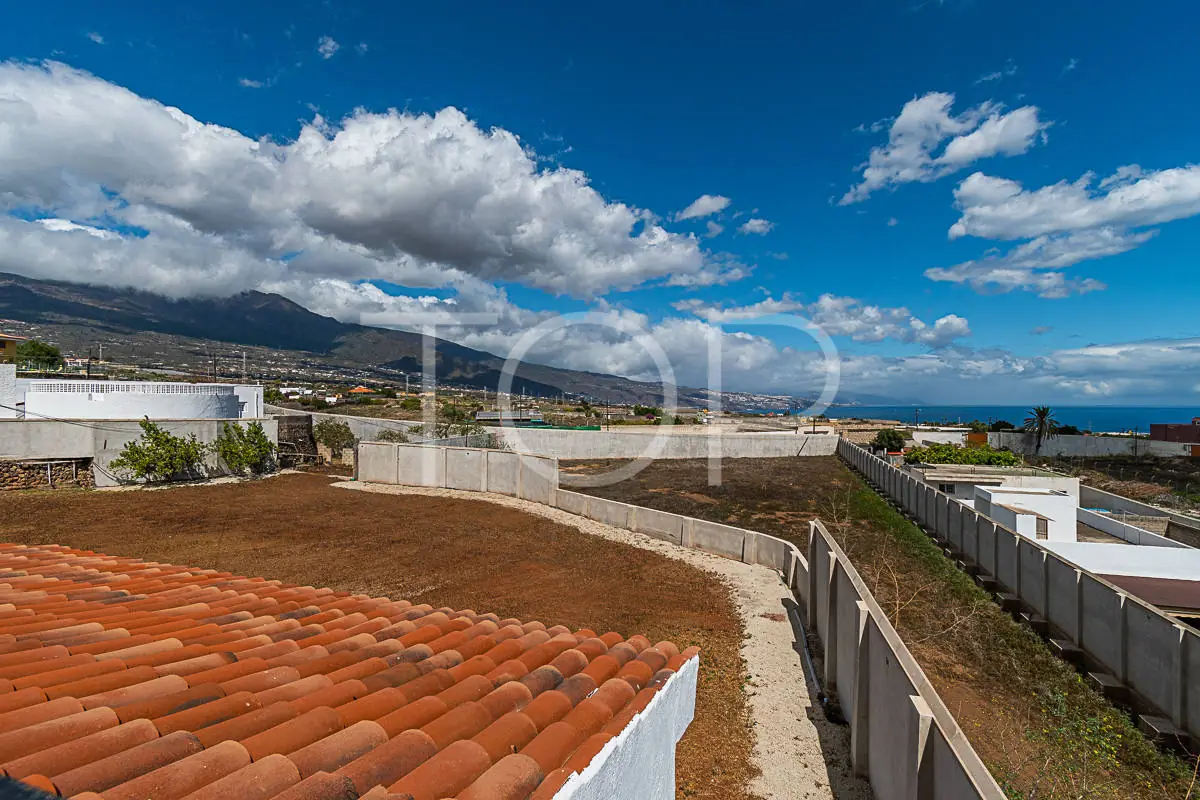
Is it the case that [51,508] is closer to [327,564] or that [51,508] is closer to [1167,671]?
[327,564]

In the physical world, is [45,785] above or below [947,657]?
above

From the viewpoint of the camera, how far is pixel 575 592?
42.7 feet

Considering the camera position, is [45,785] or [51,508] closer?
[45,785]

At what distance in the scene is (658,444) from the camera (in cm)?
4981

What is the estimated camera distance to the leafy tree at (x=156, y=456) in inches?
991

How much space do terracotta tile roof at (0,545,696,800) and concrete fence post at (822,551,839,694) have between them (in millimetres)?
3603

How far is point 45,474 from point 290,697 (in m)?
30.0

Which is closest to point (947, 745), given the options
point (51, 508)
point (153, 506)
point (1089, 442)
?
point (153, 506)

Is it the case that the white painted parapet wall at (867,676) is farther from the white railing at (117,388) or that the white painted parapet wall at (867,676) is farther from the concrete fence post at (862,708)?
the white railing at (117,388)

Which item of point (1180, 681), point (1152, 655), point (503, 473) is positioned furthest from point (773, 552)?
point (503, 473)

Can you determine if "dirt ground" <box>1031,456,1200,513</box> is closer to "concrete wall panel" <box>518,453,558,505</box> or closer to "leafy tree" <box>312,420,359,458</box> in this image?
"concrete wall panel" <box>518,453,558,505</box>

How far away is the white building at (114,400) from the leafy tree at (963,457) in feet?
151

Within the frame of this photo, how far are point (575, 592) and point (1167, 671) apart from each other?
1030cm

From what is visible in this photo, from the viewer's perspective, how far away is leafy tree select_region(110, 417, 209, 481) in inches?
991
